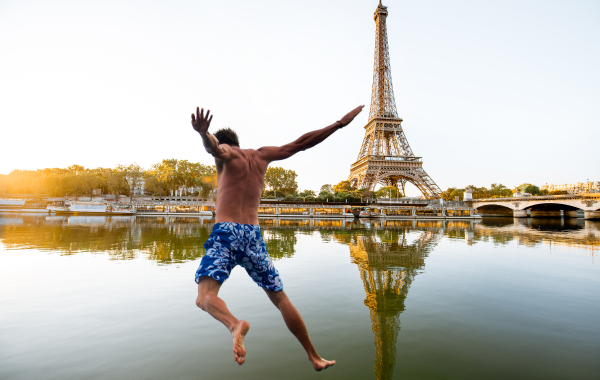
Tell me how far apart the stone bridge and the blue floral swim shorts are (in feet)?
193

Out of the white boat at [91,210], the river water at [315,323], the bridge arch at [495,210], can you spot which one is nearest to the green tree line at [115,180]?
the white boat at [91,210]

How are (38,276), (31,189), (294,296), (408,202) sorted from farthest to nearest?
(31,189), (408,202), (38,276), (294,296)

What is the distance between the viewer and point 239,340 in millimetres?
2010

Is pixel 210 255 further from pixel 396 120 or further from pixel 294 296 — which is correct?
pixel 396 120

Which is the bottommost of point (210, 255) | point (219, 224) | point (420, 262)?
point (420, 262)

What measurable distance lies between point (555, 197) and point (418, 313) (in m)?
59.7

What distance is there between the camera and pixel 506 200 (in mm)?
56688

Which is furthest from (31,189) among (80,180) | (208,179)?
(208,179)

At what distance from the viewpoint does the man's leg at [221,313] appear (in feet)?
6.49

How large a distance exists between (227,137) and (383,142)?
2384 inches

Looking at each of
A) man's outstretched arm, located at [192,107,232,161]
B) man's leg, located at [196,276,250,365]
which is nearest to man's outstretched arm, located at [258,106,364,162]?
man's outstretched arm, located at [192,107,232,161]

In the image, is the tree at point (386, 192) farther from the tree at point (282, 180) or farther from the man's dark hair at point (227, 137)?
the man's dark hair at point (227, 137)

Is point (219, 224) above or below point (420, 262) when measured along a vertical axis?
above

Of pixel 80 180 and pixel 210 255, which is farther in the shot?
pixel 80 180
